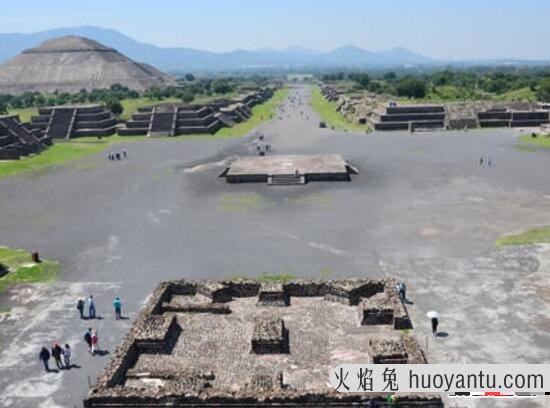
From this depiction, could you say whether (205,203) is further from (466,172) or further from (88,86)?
(88,86)

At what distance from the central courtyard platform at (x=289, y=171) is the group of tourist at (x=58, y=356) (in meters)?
27.4

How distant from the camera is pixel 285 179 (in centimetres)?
4391

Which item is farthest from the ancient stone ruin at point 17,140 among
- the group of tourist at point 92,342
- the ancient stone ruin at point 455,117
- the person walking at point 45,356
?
the person walking at point 45,356

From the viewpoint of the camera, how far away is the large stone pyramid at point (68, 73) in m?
167

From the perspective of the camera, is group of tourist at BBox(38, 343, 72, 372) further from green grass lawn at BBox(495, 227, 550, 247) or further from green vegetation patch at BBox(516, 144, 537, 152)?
→ green vegetation patch at BBox(516, 144, 537, 152)

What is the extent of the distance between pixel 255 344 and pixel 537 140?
56.4 m

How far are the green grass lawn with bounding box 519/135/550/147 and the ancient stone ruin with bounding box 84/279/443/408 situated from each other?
4736cm

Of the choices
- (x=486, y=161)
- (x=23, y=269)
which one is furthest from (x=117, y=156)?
(x=486, y=161)

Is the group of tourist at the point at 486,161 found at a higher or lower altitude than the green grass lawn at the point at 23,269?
higher

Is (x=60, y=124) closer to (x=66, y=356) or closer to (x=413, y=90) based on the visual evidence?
(x=66, y=356)

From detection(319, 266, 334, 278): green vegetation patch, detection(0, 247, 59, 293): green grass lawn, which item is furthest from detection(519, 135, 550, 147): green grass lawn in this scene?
detection(0, 247, 59, 293): green grass lawn

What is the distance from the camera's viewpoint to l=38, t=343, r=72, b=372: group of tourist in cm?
1727

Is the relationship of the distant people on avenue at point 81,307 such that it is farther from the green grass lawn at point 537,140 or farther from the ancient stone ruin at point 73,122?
the ancient stone ruin at point 73,122

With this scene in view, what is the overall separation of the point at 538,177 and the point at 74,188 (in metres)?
37.2
